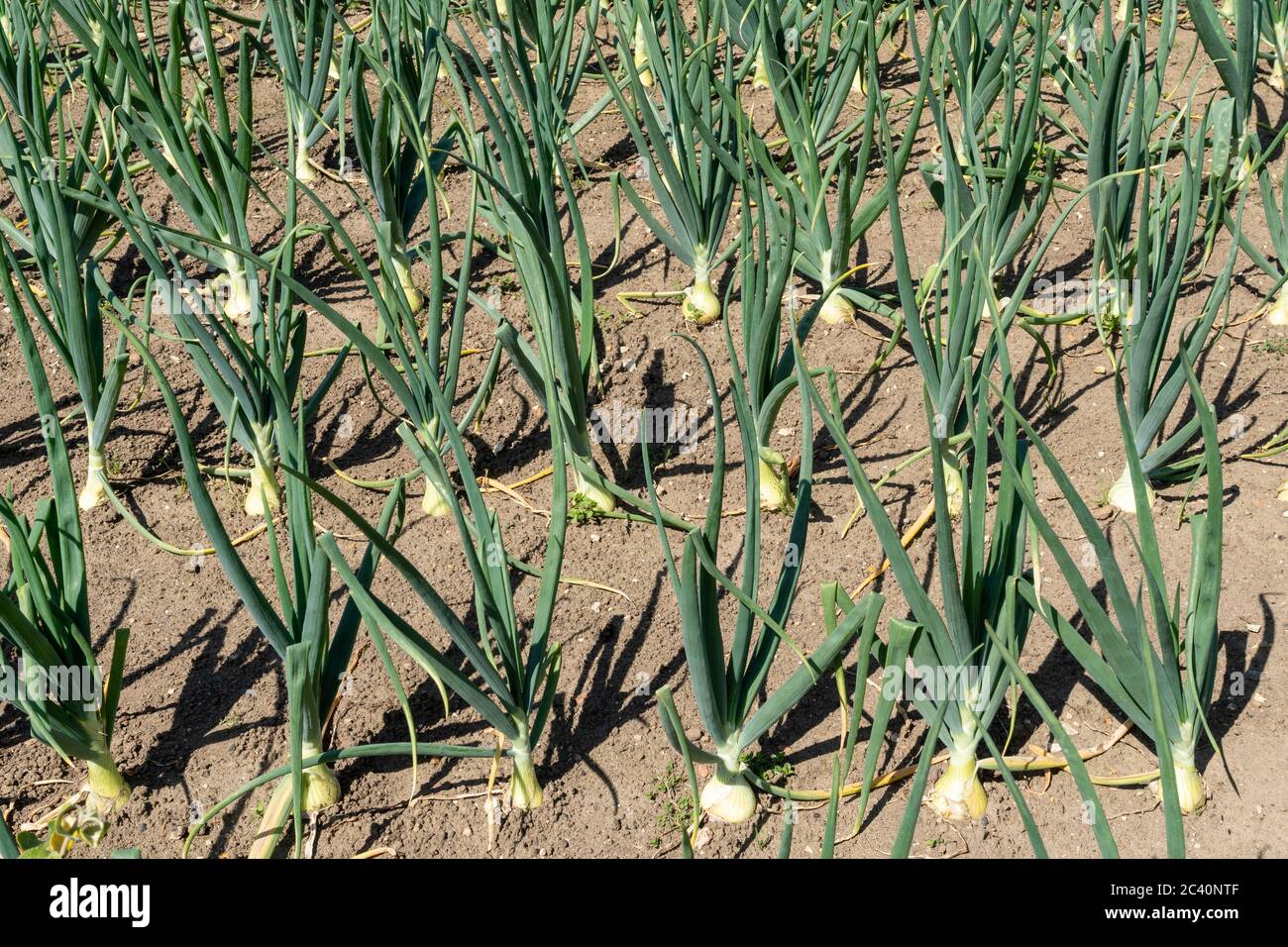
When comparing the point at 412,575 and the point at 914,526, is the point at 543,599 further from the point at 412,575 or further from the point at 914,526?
the point at 914,526

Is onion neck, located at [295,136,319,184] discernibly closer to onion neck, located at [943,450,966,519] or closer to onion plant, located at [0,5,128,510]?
onion plant, located at [0,5,128,510]

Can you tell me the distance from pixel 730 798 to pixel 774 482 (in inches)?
26.8

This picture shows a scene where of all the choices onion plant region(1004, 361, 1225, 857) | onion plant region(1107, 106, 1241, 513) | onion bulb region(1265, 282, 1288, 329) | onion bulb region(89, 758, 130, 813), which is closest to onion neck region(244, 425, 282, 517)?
onion bulb region(89, 758, 130, 813)

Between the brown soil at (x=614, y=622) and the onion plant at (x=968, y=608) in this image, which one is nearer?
the onion plant at (x=968, y=608)

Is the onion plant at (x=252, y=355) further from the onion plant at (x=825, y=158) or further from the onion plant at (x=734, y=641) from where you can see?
the onion plant at (x=825, y=158)

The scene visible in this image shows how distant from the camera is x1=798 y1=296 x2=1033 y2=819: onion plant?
1546 millimetres

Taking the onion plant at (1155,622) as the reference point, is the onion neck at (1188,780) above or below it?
below

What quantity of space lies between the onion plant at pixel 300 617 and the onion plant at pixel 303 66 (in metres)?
1.30

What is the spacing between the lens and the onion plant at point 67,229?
Answer: 2104 mm

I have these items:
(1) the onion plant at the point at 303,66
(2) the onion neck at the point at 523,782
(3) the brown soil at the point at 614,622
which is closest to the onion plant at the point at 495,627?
(2) the onion neck at the point at 523,782

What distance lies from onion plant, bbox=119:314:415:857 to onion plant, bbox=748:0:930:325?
1.11 m

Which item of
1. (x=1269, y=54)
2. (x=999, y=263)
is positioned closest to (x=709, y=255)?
(x=999, y=263)

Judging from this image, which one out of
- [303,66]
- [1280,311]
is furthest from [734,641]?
[303,66]

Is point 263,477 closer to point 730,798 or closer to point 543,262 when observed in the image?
point 543,262
